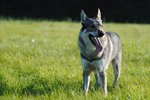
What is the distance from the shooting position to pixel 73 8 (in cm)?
2586

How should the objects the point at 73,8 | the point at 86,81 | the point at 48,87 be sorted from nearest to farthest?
the point at 86,81 → the point at 48,87 → the point at 73,8

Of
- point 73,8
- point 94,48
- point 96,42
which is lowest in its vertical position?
point 73,8

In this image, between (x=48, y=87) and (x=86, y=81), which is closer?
(x=86, y=81)

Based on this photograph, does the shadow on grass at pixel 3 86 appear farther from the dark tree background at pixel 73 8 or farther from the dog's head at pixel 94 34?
the dark tree background at pixel 73 8

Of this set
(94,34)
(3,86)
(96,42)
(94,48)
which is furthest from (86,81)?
(3,86)

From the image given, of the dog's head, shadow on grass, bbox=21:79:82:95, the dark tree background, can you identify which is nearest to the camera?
the dog's head

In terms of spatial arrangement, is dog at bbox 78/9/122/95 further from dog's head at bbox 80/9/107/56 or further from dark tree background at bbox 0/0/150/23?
dark tree background at bbox 0/0/150/23

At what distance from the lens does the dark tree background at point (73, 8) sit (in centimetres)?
2500

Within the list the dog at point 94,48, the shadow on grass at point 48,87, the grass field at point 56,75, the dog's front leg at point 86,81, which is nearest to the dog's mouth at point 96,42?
the dog at point 94,48

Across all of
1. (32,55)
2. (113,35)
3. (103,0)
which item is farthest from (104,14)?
(113,35)

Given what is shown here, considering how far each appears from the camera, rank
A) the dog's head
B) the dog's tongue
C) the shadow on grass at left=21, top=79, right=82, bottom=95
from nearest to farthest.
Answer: the dog's head < the dog's tongue < the shadow on grass at left=21, top=79, right=82, bottom=95

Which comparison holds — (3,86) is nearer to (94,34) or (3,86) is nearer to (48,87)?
(48,87)

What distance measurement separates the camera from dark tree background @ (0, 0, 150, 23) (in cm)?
2500

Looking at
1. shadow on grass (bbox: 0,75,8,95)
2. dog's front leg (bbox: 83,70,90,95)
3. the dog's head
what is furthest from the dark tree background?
the dog's head
